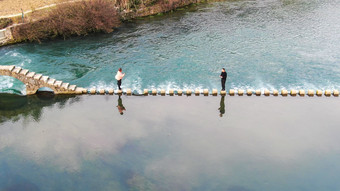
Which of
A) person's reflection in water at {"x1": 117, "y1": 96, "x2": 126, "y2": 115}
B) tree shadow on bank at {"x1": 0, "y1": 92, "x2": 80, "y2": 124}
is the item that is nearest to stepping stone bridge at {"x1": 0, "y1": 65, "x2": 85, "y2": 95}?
tree shadow on bank at {"x1": 0, "y1": 92, "x2": 80, "y2": 124}

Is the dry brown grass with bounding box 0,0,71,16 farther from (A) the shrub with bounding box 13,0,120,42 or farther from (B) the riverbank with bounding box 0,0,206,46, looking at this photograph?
(A) the shrub with bounding box 13,0,120,42

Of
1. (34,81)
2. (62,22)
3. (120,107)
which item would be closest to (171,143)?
(120,107)

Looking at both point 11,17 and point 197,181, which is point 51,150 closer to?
point 197,181

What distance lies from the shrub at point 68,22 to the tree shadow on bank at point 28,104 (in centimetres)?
1734

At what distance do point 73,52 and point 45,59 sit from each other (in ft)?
11.4

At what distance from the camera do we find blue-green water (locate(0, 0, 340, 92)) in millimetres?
29781

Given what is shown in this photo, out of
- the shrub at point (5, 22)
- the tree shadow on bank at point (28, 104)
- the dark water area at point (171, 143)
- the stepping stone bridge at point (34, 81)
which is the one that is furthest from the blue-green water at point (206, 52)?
the shrub at point (5, 22)

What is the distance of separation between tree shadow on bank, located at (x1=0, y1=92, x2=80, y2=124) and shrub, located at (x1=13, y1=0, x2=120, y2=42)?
17337 millimetres

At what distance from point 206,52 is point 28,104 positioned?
1960 centimetres

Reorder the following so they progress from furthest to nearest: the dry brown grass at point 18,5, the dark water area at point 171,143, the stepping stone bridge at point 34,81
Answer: the dry brown grass at point 18,5
the stepping stone bridge at point 34,81
the dark water area at point 171,143

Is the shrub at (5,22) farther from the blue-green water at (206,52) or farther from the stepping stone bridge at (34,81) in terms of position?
the stepping stone bridge at (34,81)

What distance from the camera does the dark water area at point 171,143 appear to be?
17.7 m

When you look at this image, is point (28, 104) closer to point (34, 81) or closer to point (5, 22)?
point (34, 81)

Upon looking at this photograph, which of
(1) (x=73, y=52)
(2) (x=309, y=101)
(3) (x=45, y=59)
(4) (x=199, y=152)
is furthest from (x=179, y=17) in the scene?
(4) (x=199, y=152)
